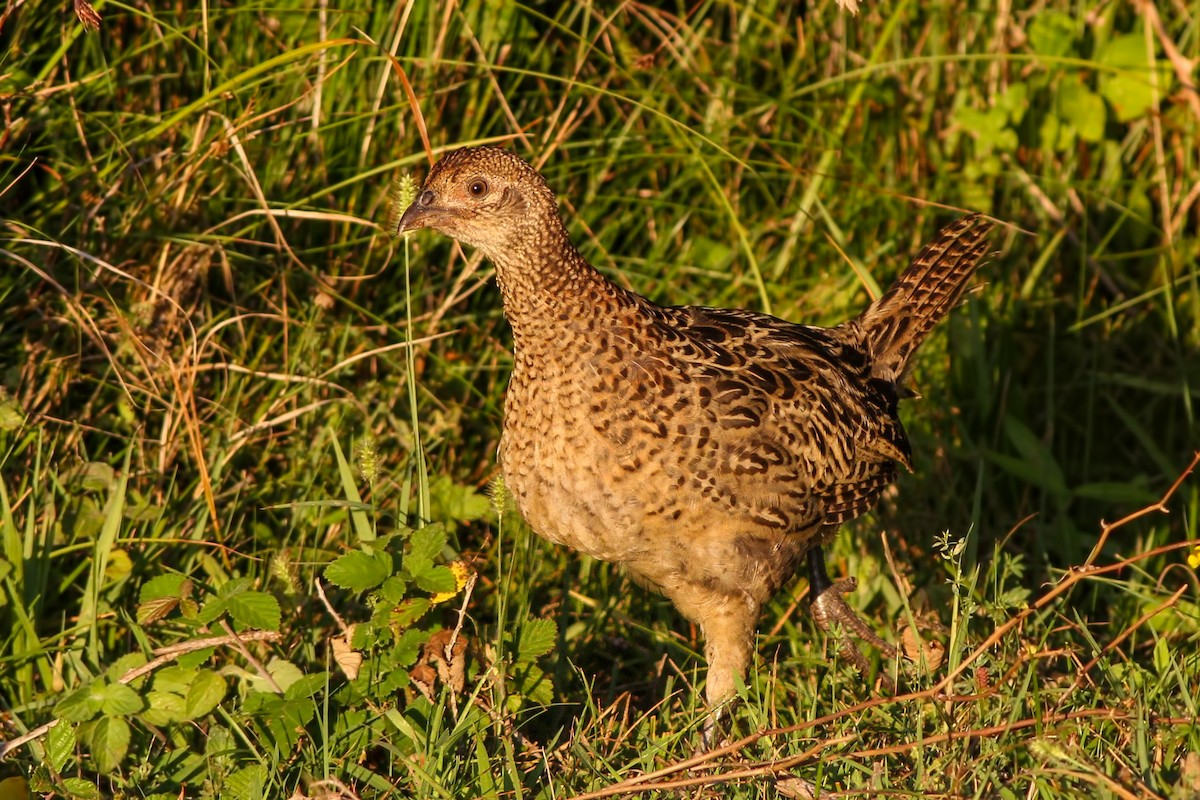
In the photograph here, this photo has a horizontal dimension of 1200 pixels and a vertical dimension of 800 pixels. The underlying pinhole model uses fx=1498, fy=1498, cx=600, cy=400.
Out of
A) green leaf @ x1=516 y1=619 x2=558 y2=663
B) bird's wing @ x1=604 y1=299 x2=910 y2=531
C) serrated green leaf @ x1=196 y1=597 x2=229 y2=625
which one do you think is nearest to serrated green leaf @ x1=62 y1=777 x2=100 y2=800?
serrated green leaf @ x1=196 y1=597 x2=229 y2=625

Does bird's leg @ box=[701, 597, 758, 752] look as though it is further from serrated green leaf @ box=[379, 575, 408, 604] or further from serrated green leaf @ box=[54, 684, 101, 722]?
serrated green leaf @ box=[54, 684, 101, 722]

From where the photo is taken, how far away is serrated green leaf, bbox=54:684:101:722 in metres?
4.07

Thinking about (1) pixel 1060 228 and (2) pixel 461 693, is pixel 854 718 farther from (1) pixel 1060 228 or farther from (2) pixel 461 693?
(1) pixel 1060 228

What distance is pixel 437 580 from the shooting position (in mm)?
→ 4137

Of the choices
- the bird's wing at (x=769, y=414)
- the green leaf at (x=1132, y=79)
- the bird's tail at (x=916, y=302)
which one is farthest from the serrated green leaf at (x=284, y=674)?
the green leaf at (x=1132, y=79)

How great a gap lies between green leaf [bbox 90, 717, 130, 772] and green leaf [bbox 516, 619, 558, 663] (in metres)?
1.10

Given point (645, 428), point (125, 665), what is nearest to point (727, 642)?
point (645, 428)

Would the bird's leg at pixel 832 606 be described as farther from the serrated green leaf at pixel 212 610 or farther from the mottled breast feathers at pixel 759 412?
the serrated green leaf at pixel 212 610

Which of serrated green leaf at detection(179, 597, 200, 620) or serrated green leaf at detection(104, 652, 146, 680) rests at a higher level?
serrated green leaf at detection(179, 597, 200, 620)

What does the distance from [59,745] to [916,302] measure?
10.6 ft

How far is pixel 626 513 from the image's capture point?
4250 mm

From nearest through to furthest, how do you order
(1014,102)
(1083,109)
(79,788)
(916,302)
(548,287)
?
(79,788), (548,287), (916,302), (1014,102), (1083,109)

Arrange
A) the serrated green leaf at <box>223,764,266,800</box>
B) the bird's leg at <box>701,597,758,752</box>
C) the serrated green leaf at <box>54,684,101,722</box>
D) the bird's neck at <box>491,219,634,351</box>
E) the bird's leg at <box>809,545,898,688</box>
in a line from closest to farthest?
the serrated green leaf at <box>223,764,266,800</box>
the serrated green leaf at <box>54,684,101,722</box>
the bird's neck at <box>491,219,634,351</box>
the bird's leg at <box>701,597,758,752</box>
the bird's leg at <box>809,545,898,688</box>

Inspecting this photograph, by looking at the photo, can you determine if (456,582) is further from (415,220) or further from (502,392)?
(502,392)
